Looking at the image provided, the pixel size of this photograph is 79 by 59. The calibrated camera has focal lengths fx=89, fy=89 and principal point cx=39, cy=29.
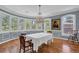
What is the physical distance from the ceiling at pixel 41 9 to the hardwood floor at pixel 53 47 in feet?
1.94

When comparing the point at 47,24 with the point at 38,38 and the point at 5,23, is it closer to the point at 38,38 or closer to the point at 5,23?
the point at 38,38

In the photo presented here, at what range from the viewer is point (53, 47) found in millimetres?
1934

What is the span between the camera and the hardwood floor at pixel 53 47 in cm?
185

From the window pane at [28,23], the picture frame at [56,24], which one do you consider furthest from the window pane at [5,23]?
the picture frame at [56,24]

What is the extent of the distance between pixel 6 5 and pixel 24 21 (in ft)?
1.61

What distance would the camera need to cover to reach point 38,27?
1.93 metres

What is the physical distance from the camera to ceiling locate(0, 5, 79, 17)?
1.85 m

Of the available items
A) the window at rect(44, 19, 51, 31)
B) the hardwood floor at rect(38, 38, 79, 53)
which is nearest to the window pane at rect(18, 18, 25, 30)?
the window at rect(44, 19, 51, 31)

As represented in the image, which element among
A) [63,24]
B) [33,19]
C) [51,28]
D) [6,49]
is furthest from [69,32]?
[6,49]

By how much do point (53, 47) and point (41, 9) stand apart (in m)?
0.86

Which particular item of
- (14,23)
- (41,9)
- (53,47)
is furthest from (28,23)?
(53,47)

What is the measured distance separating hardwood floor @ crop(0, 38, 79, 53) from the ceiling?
0.59 metres

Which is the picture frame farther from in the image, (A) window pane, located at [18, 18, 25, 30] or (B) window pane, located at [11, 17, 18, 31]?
(B) window pane, located at [11, 17, 18, 31]
